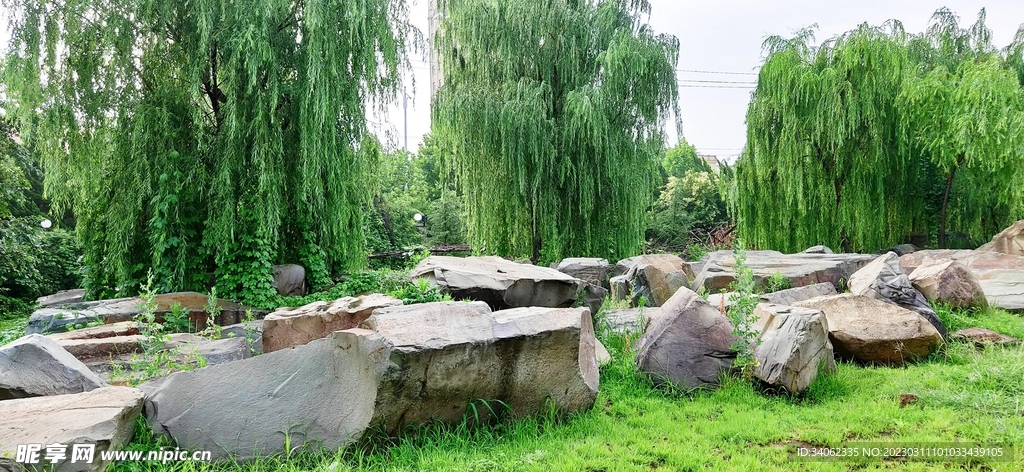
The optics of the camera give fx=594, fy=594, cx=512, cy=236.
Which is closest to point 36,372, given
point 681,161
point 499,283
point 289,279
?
point 499,283

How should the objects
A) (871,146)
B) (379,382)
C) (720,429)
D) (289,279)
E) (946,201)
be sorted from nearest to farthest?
(379,382)
(720,429)
(289,279)
(871,146)
(946,201)

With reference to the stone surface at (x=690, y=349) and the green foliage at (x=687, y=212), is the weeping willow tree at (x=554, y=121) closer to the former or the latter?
the stone surface at (x=690, y=349)

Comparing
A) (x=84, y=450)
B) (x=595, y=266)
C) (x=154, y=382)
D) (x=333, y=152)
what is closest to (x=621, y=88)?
(x=595, y=266)

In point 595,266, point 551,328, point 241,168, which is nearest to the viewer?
point 551,328

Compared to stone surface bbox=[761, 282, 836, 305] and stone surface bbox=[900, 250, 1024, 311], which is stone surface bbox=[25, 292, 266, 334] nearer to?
stone surface bbox=[761, 282, 836, 305]

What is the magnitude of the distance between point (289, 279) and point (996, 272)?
9804 mm

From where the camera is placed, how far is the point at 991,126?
10578mm

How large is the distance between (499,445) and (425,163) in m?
29.9

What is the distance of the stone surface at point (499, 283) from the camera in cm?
654

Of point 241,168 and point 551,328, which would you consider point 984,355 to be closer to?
point 551,328

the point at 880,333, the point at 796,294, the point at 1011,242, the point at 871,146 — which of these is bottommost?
the point at 880,333

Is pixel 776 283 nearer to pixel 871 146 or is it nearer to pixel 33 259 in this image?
pixel 871 146

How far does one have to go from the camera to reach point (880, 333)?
498 cm

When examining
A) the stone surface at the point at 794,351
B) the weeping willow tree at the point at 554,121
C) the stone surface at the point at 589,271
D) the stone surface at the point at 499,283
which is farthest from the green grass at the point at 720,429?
the weeping willow tree at the point at 554,121
